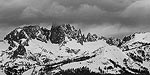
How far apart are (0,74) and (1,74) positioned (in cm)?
64

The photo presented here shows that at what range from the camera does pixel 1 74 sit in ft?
282

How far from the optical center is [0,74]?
85.3 m
